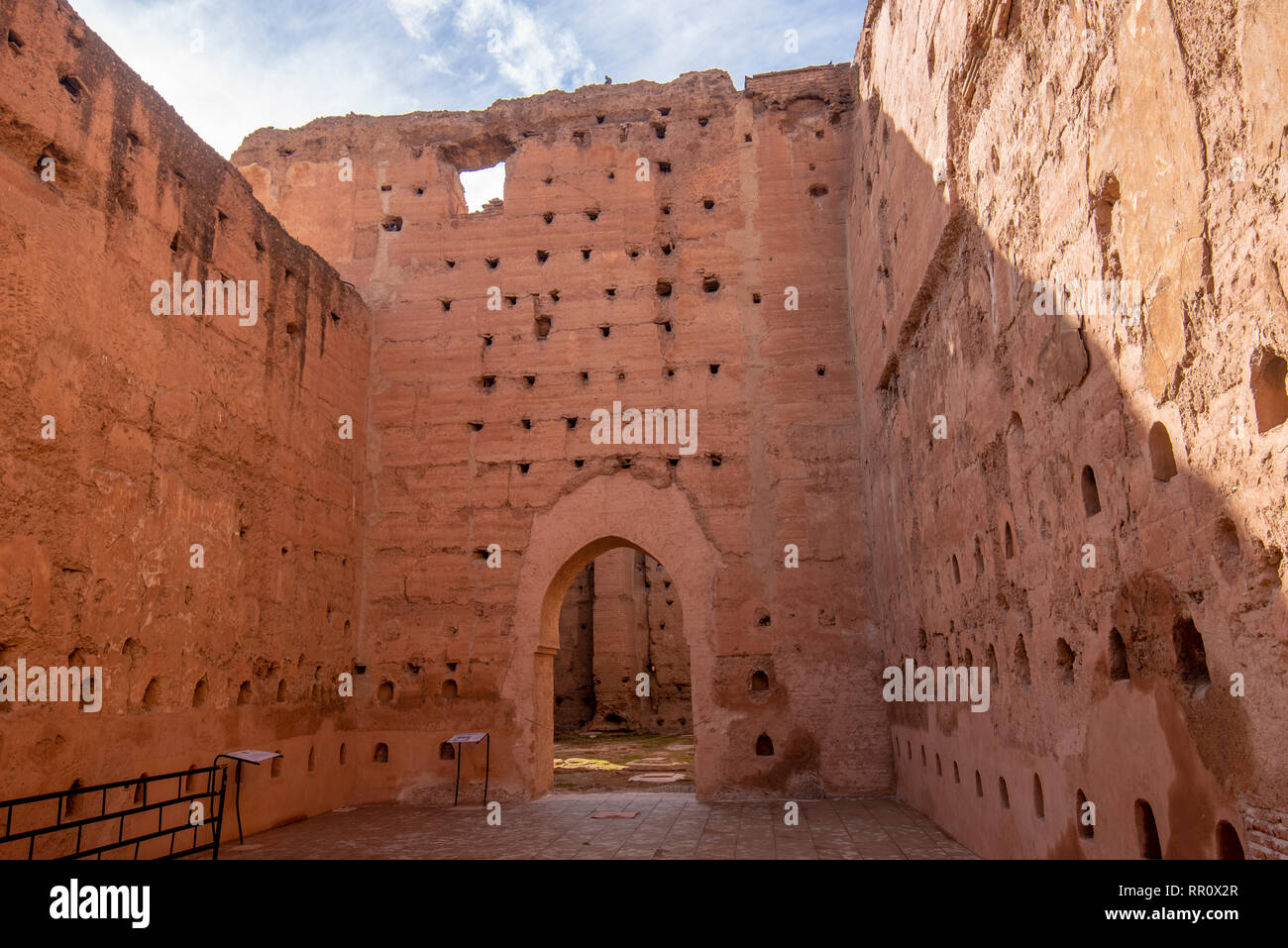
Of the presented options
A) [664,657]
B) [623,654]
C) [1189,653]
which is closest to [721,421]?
[1189,653]

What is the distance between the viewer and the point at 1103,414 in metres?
3.47

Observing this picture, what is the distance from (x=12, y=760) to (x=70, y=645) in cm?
71

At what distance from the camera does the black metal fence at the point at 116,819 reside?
4586mm

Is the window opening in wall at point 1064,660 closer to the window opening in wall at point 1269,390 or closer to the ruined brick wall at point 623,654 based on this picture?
the window opening in wall at point 1269,390

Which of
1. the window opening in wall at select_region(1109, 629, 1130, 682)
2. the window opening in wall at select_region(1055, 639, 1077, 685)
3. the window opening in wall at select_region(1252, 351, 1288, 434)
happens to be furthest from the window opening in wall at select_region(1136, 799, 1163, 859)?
the window opening in wall at select_region(1252, 351, 1288, 434)

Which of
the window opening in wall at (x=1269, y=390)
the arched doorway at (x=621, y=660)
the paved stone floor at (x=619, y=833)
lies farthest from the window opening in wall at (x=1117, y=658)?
the arched doorway at (x=621, y=660)

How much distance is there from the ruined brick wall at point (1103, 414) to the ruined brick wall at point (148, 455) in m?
5.26

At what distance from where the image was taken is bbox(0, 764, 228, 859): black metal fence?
459 centimetres

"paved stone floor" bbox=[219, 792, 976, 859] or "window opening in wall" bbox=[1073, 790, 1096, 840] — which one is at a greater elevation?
"window opening in wall" bbox=[1073, 790, 1096, 840]

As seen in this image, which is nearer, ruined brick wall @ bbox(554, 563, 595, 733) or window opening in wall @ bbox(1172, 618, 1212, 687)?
window opening in wall @ bbox(1172, 618, 1212, 687)

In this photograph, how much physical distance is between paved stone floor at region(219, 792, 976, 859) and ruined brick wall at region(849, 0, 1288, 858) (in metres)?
0.68

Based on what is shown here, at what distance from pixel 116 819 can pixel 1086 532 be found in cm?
556

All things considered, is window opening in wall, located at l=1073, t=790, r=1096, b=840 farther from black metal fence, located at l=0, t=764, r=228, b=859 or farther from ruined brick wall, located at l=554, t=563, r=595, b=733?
ruined brick wall, located at l=554, t=563, r=595, b=733
